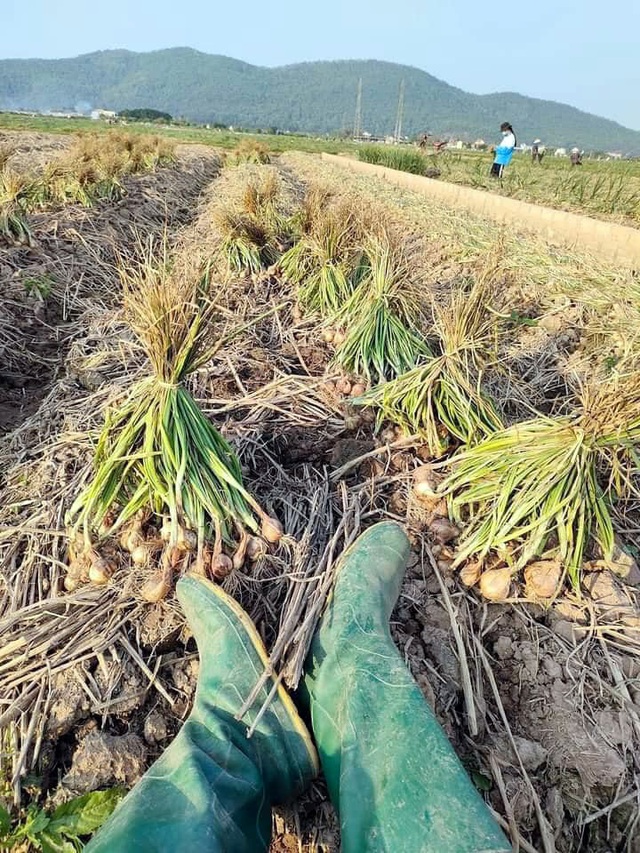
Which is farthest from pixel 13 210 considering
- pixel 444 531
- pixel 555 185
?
pixel 555 185

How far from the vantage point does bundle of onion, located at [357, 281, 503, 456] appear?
229 cm

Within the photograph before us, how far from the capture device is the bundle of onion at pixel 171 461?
1.75 meters

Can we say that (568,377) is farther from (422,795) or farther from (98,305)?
(98,305)

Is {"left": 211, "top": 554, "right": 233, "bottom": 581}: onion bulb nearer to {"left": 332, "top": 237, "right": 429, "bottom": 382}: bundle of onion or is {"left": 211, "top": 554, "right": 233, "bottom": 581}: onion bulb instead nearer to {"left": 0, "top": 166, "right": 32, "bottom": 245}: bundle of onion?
{"left": 332, "top": 237, "right": 429, "bottom": 382}: bundle of onion

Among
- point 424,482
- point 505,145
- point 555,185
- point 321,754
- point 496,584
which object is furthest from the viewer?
point 555,185

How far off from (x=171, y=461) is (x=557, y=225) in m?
7.26

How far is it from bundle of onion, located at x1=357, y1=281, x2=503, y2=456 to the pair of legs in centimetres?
83

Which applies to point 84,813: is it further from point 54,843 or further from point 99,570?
point 99,570

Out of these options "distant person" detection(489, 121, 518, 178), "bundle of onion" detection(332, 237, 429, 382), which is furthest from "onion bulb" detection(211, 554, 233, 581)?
"distant person" detection(489, 121, 518, 178)

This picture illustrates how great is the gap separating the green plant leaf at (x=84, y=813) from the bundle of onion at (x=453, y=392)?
1687 mm

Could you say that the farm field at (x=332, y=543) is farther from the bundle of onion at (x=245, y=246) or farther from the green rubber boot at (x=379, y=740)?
the bundle of onion at (x=245, y=246)

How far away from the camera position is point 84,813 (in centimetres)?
126

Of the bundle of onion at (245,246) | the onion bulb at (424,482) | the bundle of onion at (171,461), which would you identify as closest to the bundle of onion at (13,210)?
the bundle of onion at (245,246)

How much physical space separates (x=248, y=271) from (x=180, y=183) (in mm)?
8230
